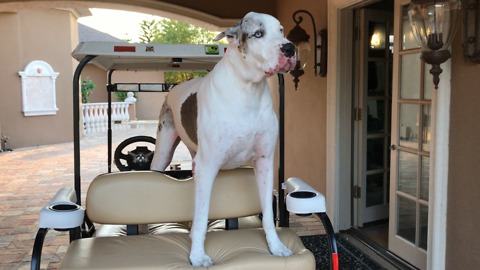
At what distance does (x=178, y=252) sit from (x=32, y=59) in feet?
35.8

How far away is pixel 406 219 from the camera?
3650 mm

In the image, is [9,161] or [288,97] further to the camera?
[9,161]

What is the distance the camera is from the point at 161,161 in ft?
10.3

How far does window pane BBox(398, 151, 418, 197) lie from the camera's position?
3494 millimetres

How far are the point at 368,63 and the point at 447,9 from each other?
179 centimetres

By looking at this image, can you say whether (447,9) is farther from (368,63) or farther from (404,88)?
(368,63)

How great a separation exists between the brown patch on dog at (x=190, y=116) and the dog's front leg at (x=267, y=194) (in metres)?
0.38

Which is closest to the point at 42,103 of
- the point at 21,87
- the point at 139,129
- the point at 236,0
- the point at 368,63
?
the point at 21,87

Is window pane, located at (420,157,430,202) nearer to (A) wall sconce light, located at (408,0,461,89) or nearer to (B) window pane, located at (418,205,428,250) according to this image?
(B) window pane, located at (418,205,428,250)

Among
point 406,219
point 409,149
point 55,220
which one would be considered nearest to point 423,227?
point 406,219

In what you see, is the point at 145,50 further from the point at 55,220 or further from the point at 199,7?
the point at 199,7

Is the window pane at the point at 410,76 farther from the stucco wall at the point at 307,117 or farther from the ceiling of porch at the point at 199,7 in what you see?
the ceiling of porch at the point at 199,7

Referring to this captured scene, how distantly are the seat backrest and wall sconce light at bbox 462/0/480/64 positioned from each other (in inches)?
54.1

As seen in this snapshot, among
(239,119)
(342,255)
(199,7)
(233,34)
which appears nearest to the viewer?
(233,34)
